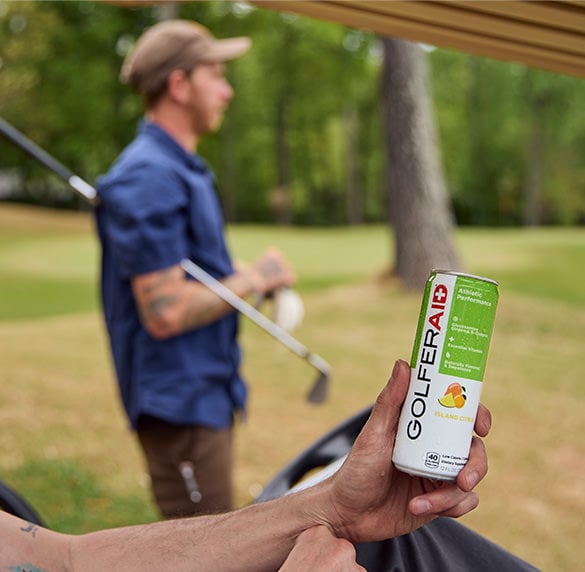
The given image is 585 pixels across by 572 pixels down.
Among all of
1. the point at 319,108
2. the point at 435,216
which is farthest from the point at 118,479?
the point at 319,108

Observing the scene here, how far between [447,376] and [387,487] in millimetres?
229

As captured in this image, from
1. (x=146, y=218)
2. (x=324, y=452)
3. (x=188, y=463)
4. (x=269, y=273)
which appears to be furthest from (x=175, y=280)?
(x=324, y=452)

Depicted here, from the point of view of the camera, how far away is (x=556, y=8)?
171 cm

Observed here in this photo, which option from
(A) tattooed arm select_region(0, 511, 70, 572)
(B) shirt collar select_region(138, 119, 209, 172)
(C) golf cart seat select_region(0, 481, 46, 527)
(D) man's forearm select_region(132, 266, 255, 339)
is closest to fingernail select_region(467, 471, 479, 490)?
(A) tattooed arm select_region(0, 511, 70, 572)

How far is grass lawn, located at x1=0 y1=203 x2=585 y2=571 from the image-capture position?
5.54 m

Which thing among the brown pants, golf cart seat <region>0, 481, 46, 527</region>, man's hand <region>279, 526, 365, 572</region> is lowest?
the brown pants

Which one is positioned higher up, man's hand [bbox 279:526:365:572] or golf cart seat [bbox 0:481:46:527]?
man's hand [bbox 279:526:365:572]

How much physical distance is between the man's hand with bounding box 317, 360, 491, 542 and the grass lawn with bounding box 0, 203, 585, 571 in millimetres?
3543

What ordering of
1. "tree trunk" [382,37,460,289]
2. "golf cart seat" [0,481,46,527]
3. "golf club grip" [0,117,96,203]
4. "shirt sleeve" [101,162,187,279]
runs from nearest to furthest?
"golf cart seat" [0,481,46,527] → "shirt sleeve" [101,162,187,279] → "golf club grip" [0,117,96,203] → "tree trunk" [382,37,460,289]

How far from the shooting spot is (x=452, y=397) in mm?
1329

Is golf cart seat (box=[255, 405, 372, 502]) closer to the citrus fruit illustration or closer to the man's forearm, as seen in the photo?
the man's forearm

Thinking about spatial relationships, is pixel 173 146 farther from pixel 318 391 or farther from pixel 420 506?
pixel 420 506

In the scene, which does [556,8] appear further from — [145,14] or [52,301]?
[145,14]

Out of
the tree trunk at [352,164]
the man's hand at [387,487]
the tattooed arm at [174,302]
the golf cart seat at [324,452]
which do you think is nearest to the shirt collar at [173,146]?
the tattooed arm at [174,302]
